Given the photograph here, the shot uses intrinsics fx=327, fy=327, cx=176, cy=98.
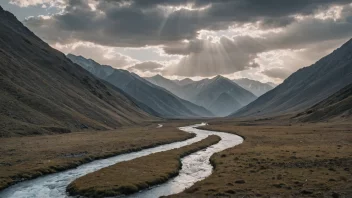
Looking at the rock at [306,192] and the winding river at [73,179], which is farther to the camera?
the winding river at [73,179]

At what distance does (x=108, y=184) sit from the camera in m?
35.2

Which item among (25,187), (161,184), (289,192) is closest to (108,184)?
(161,184)

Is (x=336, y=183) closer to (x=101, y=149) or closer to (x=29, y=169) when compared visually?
(x=29, y=169)

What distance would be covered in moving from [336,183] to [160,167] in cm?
2254

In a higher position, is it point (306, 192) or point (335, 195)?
point (335, 195)

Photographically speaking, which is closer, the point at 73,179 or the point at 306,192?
the point at 306,192

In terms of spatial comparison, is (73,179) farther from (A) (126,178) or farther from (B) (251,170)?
(B) (251,170)

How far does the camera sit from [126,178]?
126 ft

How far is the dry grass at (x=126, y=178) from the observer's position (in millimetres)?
33500

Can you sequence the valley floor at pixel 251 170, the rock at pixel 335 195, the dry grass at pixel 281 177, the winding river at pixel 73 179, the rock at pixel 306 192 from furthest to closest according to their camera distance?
the winding river at pixel 73 179
the valley floor at pixel 251 170
the dry grass at pixel 281 177
the rock at pixel 306 192
the rock at pixel 335 195

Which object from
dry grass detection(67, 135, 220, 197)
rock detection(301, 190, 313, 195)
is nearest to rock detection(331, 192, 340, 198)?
rock detection(301, 190, 313, 195)

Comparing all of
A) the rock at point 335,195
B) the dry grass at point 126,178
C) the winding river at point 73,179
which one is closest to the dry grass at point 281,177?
the rock at point 335,195

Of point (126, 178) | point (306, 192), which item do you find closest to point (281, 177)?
point (306, 192)

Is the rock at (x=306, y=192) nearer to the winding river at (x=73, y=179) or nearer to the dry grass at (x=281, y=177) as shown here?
the dry grass at (x=281, y=177)
